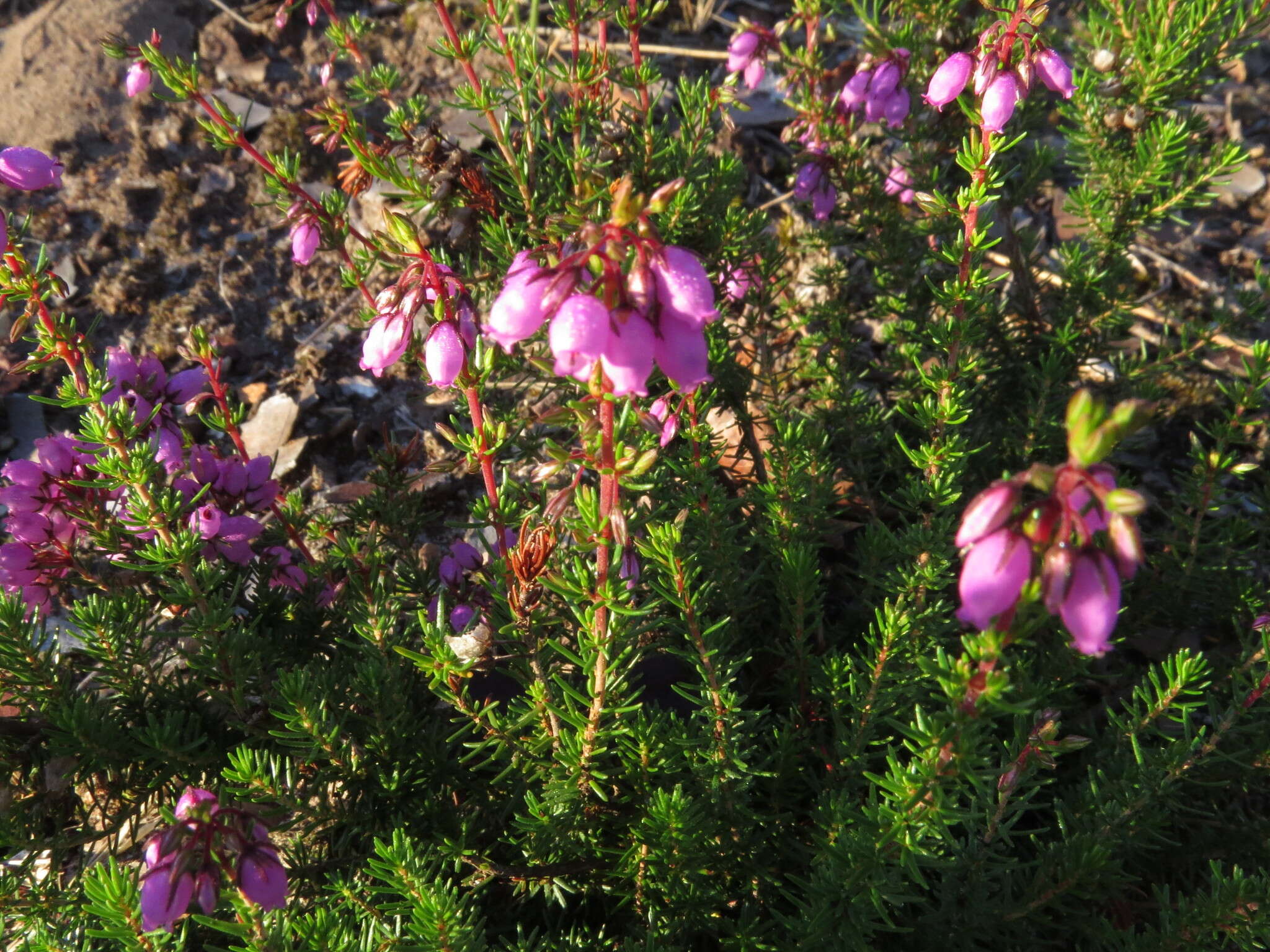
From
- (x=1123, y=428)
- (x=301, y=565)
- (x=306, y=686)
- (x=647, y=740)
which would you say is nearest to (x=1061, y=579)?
(x=1123, y=428)

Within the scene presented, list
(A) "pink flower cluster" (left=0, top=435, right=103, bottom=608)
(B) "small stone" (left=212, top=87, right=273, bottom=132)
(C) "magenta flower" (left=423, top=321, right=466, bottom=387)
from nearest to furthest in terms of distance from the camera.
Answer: (C) "magenta flower" (left=423, top=321, right=466, bottom=387) < (A) "pink flower cluster" (left=0, top=435, right=103, bottom=608) < (B) "small stone" (left=212, top=87, right=273, bottom=132)

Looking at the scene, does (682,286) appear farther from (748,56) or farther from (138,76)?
(138,76)

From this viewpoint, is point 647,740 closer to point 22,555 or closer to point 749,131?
point 22,555

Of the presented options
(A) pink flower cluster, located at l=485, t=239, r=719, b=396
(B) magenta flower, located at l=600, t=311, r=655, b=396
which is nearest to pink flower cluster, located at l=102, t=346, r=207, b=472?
(A) pink flower cluster, located at l=485, t=239, r=719, b=396

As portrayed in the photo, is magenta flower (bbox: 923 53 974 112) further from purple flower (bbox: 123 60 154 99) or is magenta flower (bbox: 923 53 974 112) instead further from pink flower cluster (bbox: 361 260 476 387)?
purple flower (bbox: 123 60 154 99)

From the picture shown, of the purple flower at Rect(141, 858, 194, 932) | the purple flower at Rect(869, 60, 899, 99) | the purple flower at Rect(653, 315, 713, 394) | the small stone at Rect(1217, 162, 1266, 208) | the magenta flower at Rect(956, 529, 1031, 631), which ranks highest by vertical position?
the purple flower at Rect(653, 315, 713, 394)
